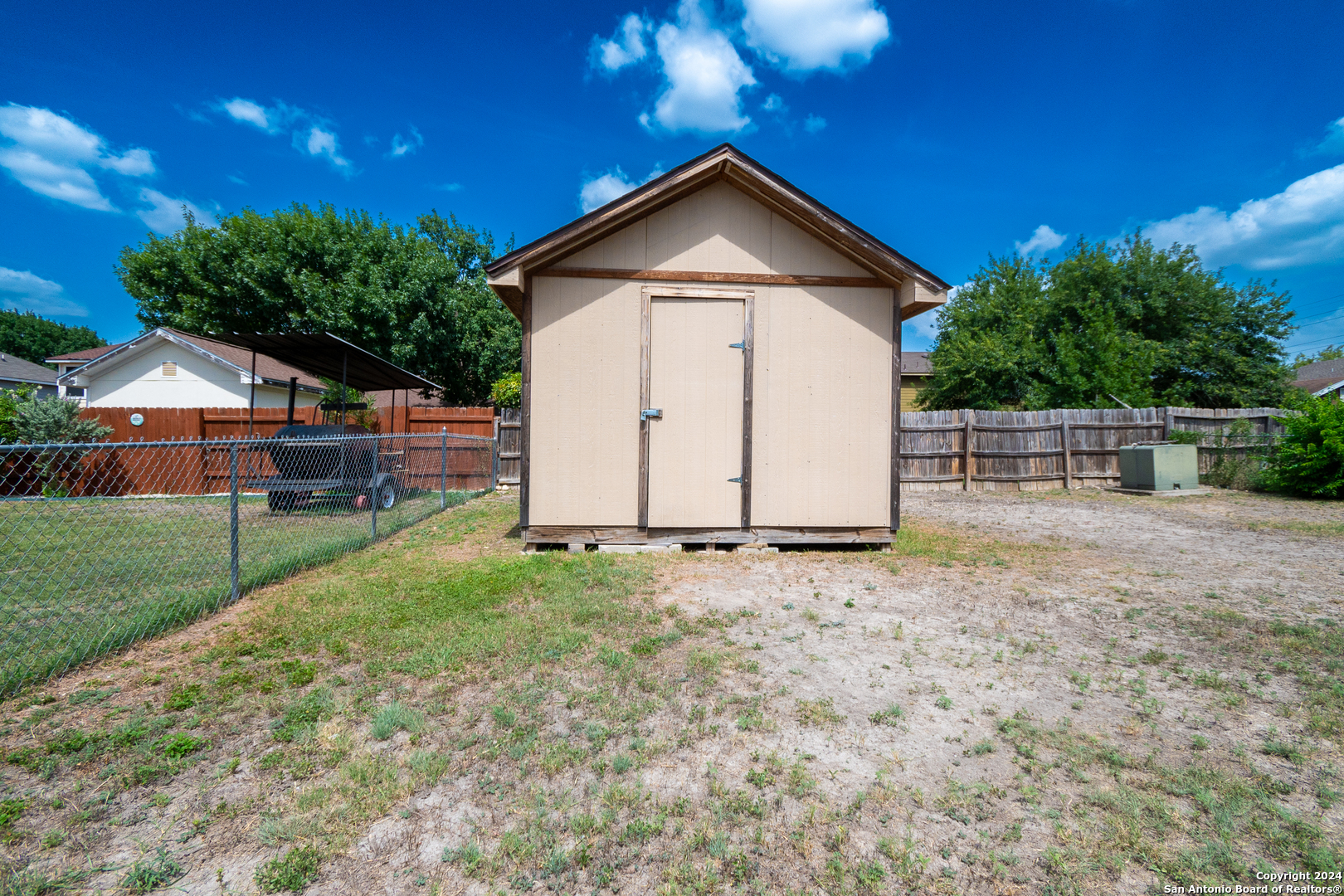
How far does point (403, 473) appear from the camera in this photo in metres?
9.77

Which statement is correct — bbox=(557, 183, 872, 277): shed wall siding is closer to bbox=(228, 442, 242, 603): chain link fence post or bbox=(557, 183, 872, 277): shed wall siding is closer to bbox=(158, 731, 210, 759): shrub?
bbox=(228, 442, 242, 603): chain link fence post

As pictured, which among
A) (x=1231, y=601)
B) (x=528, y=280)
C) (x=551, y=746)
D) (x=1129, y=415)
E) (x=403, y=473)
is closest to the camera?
(x=551, y=746)

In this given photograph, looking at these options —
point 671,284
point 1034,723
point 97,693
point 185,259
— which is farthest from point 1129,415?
point 185,259

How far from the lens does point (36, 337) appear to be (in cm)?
4638

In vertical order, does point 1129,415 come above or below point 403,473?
above

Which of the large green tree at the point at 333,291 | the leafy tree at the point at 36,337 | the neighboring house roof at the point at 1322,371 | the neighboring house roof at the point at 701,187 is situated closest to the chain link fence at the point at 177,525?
the neighboring house roof at the point at 701,187

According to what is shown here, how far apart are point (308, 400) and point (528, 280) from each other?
1514 centimetres

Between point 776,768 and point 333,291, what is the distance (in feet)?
67.8

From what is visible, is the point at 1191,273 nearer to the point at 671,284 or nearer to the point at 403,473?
the point at 671,284

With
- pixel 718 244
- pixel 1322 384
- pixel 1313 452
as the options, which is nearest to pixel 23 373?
pixel 718 244

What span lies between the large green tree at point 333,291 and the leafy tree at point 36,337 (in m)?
36.1

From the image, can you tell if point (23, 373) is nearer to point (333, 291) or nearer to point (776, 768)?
point (333, 291)

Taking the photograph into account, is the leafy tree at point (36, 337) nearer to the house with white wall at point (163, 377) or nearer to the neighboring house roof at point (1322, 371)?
the house with white wall at point (163, 377)

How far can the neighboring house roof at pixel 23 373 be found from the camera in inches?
959
